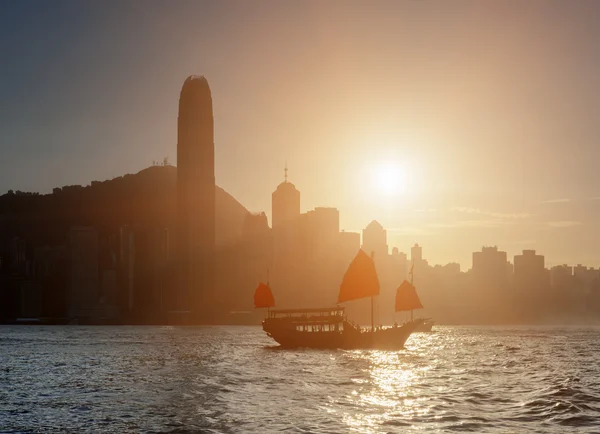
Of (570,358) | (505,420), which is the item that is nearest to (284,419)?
(505,420)

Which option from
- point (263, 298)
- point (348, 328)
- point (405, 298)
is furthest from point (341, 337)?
point (405, 298)

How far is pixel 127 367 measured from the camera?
98.6 metres

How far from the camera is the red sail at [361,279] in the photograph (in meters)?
126

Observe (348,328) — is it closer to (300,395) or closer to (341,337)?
(341,337)

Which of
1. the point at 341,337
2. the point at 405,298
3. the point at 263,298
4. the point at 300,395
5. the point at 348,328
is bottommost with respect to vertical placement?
the point at 300,395

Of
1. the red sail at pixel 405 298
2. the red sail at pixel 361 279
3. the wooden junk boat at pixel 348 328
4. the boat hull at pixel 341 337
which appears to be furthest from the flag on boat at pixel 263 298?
the red sail at pixel 361 279

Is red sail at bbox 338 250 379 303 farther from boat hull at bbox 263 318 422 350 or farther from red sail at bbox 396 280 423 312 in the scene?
red sail at bbox 396 280 423 312

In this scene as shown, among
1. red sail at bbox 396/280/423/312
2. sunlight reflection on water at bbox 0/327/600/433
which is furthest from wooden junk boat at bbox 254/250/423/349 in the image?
red sail at bbox 396/280/423/312

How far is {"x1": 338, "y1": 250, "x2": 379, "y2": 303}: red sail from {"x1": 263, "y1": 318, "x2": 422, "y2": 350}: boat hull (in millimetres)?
5420

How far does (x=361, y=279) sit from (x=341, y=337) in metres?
11.2

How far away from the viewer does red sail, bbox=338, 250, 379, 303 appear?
12594cm

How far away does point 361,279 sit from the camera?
415 ft

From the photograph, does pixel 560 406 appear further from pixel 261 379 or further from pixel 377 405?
pixel 261 379

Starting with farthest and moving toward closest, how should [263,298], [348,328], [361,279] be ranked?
[263,298], [348,328], [361,279]
